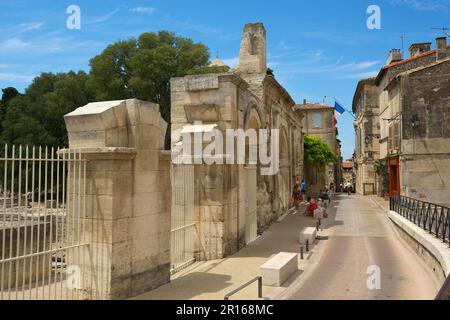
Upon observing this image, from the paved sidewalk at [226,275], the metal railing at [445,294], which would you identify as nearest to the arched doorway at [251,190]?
the paved sidewalk at [226,275]

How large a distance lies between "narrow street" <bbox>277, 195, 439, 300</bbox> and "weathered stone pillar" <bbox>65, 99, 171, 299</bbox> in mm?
2645

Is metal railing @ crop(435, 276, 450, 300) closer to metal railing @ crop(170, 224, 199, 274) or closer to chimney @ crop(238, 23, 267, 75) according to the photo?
metal railing @ crop(170, 224, 199, 274)

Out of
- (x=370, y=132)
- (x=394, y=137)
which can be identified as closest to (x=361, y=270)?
(x=394, y=137)

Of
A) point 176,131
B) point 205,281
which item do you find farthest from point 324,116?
point 205,281

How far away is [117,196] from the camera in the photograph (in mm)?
5730

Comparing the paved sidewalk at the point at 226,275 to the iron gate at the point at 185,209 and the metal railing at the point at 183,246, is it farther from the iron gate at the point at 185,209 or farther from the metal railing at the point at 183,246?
the iron gate at the point at 185,209

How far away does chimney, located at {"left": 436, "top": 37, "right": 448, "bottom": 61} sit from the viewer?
20.0 meters

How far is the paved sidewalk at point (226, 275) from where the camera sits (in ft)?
20.7

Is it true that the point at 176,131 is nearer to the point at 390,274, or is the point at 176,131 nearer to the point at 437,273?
the point at 390,274

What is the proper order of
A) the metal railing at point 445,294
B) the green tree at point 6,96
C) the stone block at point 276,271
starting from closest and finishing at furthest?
the metal railing at point 445,294 < the stone block at point 276,271 < the green tree at point 6,96

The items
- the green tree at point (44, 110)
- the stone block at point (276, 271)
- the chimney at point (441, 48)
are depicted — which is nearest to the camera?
the stone block at point (276, 271)

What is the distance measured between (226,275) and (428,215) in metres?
5.75

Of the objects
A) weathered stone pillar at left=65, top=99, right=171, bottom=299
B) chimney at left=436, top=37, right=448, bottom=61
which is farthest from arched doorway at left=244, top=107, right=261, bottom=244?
chimney at left=436, top=37, right=448, bottom=61

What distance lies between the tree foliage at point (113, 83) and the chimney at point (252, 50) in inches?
402
